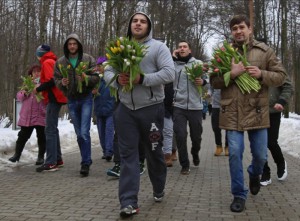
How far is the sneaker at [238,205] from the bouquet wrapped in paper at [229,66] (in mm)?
1198

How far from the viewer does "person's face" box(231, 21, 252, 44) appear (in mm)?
5133

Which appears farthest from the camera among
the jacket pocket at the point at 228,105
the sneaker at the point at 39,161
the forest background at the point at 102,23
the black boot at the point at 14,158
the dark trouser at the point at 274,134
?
the forest background at the point at 102,23

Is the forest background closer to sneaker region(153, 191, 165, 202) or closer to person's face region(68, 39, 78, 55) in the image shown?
person's face region(68, 39, 78, 55)

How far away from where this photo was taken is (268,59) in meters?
5.13

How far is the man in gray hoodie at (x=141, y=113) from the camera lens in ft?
15.5

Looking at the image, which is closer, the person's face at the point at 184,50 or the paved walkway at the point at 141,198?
the paved walkway at the point at 141,198

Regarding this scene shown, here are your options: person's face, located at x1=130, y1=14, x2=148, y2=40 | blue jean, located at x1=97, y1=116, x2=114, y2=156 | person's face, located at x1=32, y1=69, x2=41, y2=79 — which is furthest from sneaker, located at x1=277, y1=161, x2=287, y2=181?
person's face, located at x1=32, y1=69, x2=41, y2=79

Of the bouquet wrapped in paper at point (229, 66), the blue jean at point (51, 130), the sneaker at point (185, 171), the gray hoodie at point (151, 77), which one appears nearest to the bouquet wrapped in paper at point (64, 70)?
the blue jean at point (51, 130)

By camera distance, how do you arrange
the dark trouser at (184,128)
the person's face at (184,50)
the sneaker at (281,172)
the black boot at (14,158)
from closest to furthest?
the sneaker at (281,172)
the dark trouser at (184,128)
the person's face at (184,50)
the black boot at (14,158)

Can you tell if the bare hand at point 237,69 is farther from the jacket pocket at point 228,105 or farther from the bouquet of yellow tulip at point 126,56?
the bouquet of yellow tulip at point 126,56

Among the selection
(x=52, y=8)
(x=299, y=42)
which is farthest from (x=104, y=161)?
(x=299, y=42)

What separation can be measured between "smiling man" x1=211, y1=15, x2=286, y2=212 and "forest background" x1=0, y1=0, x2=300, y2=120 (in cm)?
322

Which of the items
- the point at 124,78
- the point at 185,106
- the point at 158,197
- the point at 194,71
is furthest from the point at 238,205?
the point at 194,71

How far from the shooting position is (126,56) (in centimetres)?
466
